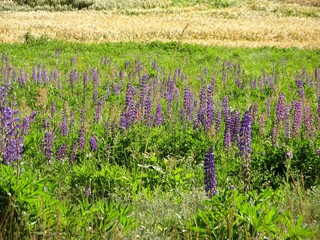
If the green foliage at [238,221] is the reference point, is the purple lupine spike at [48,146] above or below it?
below

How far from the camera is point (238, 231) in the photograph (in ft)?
9.88

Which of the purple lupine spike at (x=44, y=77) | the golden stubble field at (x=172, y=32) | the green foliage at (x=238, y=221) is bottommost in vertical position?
the golden stubble field at (x=172, y=32)

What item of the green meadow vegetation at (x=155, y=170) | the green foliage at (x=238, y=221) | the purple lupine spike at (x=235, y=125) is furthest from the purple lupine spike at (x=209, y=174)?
the purple lupine spike at (x=235, y=125)

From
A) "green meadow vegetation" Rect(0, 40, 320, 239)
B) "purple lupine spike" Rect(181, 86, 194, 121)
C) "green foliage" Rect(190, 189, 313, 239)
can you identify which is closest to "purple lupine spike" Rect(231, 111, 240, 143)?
"green meadow vegetation" Rect(0, 40, 320, 239)

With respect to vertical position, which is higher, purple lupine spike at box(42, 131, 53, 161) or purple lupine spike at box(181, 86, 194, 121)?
purple lupine spike at box(42, 131, 53, 161)

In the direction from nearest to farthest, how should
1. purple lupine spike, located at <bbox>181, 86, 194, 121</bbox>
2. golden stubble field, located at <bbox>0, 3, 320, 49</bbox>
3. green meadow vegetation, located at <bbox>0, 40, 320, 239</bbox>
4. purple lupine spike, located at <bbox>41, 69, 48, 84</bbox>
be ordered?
green meadow vegetation, located at <bbox>0, 40, 320, 239</bbox>
purple lupine spike, located at <bbox>181, 86, 194, 121</bbox>
purple lupine spike, located at <bbox>41, 69, 48, 84</bbox>
golden stubble field, located at <bbox>0, 3, 320, 49</bbox>

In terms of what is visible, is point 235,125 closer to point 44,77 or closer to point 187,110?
point 187,110

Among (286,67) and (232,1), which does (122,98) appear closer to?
(286,67)

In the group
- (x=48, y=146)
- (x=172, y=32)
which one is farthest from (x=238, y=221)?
(x=172, y=32)

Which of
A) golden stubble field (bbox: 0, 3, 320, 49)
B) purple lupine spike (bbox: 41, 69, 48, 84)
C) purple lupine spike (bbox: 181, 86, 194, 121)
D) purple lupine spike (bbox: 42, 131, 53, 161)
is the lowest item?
Result: golden stubble field (bbox: 0, 3, 320, 49)

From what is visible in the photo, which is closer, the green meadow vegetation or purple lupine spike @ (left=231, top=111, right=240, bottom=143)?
the green meadow vegetation

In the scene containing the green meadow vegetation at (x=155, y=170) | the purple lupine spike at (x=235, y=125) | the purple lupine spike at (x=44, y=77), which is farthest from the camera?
the purple lupine spike at (x=44, y=77)

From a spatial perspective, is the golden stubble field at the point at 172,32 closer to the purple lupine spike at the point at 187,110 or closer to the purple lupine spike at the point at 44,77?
the purple lupine spike at the point at 44,77

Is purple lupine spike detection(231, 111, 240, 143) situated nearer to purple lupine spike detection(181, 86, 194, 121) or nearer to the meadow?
the meadow
